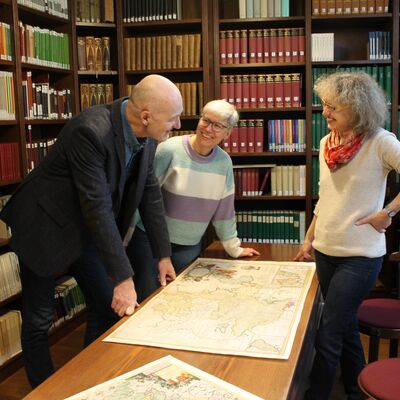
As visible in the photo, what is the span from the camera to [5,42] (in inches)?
117

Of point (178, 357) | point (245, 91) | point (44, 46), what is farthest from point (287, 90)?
point (178, 357)

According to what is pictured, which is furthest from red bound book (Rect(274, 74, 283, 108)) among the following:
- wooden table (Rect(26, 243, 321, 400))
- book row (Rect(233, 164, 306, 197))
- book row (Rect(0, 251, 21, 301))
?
wooden table (Rect(26, 243, 321, 400))

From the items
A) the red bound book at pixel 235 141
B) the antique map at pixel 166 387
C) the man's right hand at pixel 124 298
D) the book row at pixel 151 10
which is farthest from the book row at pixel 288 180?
the antique map at pixel 166 387

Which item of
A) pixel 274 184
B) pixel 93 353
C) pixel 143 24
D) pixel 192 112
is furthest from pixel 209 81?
pixel 93 353

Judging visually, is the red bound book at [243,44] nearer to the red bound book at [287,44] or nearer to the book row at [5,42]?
the red bound book at [287,44]

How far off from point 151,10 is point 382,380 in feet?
10.2

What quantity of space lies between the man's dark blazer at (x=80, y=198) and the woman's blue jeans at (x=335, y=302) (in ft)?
2.57

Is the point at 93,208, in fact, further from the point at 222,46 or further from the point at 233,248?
the point at 222,46

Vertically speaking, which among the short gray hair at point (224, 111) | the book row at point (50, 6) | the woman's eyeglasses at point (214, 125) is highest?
the book row at point (50, 6)

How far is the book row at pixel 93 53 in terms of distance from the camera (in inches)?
153

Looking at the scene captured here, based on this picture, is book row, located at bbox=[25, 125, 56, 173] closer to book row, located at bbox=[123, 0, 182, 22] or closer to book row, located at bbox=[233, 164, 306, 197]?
book row, located at bbox=[123, 0, 182, 22]

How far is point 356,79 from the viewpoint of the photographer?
1.92 metres

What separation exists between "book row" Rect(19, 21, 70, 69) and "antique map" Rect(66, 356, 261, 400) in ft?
8.24

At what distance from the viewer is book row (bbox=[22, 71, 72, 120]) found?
322cm
